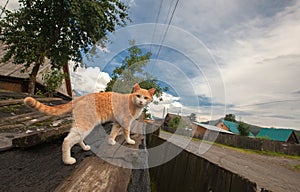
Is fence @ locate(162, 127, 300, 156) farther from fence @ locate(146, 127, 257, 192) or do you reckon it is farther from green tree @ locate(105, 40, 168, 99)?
green tree @ locate(105, 40, 168, 99)

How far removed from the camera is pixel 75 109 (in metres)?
1.76

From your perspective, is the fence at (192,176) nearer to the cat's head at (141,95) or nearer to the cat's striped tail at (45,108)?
the cat's head at (141,95)

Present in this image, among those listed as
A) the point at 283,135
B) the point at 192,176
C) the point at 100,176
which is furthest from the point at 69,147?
the point at 283,135

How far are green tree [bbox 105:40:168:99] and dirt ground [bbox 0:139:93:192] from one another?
786mm

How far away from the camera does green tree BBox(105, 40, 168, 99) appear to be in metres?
1.92

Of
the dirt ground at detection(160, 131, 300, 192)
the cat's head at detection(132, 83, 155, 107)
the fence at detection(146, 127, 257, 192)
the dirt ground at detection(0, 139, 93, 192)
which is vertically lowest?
the dirt ground at detection(160, 131, 300, 192)

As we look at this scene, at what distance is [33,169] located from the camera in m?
1.19

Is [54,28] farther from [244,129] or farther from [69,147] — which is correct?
[244,129]

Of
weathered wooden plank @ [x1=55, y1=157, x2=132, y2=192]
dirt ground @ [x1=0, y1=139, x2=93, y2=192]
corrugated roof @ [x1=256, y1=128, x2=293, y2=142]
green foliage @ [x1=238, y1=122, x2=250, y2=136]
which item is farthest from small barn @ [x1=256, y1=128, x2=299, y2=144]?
dirt ground @ [x1=0, y1=139, x2=93, y2=192]

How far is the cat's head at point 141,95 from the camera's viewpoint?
215 centimetres

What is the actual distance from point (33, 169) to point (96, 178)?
0.48 metres

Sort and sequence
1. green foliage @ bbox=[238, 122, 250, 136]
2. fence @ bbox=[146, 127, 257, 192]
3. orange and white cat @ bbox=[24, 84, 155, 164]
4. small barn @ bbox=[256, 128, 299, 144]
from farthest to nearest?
green foliage @ bbox=[238, 122, 250, 136]
small barn @ bbox=[256, 128, 299, 144]
fence @ bbox=[146, 127, 257, 192]
orange and white cat @ bbox=[24, 84, 155, 164]

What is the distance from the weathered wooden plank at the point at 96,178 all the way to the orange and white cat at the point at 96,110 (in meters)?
0.27

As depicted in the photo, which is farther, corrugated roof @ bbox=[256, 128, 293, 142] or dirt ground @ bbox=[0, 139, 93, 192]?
corrugated roof @ bbox=[256, 128, 293, 142]
